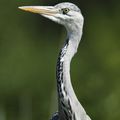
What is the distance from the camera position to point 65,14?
7.38 m

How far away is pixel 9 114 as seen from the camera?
46.5 ft

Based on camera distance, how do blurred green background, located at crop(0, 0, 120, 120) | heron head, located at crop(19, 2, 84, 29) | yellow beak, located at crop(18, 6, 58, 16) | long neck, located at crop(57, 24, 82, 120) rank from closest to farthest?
long neck, located at crop(57, 24, 82, 120) → yellow beak, located at crop(18, 6, 58, 16) → heron head, located at crop(19, 2, 84, 29) → blurred green background, located at crop(0, 0, 120, 120)

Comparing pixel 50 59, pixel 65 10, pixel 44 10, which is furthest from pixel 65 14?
pixel 50 59

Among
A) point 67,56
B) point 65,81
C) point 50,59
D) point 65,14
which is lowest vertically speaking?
point 50,59

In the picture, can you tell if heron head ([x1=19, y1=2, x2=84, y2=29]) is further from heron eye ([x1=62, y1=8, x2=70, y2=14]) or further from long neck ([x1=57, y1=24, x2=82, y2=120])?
long neck ([x1=57, y1=24, x2=82, y2=120])

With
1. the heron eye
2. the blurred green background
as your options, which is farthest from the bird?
the blurred green background

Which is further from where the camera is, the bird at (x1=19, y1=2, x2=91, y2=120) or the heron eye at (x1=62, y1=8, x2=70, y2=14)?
the heron eye at (x1=62, y1=8, x2=70, y2=14)

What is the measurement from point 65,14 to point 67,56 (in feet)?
1.48

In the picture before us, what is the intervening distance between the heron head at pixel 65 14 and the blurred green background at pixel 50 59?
20.9 feet

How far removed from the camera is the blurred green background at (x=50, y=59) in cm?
1468

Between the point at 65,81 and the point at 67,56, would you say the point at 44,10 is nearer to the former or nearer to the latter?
the point at 67,56

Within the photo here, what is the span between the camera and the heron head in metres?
7.33

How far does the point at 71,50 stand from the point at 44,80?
9.21m

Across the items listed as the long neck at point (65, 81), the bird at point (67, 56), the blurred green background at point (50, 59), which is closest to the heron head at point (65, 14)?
the bird at point (67, 56)
